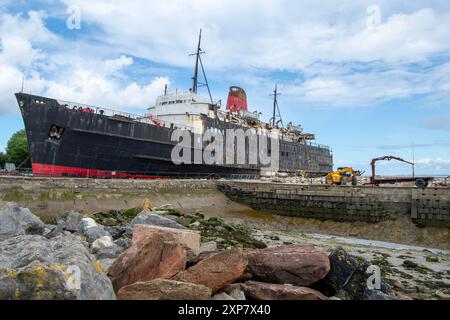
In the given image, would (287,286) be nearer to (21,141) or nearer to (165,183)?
(165,183)

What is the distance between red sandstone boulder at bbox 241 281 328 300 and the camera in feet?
13.9

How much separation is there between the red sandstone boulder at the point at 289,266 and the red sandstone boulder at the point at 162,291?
1.41m

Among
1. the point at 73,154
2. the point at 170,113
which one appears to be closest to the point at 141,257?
the point at 73,154

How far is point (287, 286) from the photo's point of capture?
443 centimetres

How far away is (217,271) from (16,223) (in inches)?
234

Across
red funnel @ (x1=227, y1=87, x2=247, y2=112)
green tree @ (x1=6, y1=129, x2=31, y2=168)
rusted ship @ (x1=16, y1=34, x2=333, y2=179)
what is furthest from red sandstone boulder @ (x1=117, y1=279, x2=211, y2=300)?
green tree @ (x1=6, y1=129, x2=31, y2=168)

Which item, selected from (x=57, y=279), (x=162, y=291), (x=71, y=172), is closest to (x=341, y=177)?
(x=71, y=172)

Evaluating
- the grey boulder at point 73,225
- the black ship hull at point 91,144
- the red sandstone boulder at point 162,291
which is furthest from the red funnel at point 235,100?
the red sandstone boulder at point 162,291

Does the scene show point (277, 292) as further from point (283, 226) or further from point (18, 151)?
point (18, 151)

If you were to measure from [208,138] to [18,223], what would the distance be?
1870 centimetres

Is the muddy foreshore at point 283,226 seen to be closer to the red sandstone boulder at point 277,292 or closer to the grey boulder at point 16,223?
the red sandstone boulder at point 277,292

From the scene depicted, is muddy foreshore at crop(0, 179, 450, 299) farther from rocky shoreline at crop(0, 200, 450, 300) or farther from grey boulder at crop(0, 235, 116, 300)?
grey boulder at crop(0, 235, 116, 300)

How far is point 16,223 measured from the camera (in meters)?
7.87

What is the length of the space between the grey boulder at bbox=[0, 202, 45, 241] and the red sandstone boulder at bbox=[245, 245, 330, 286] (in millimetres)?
5545
